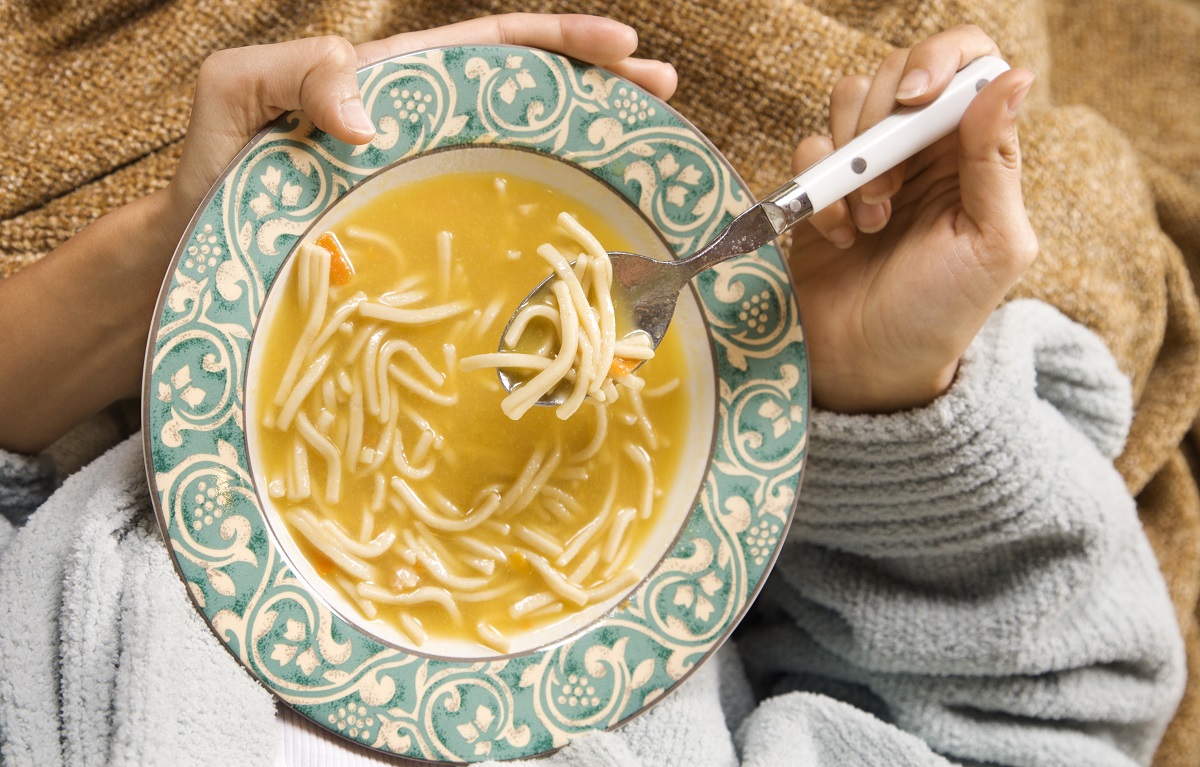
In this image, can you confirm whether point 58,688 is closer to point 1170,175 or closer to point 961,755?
point 961,755

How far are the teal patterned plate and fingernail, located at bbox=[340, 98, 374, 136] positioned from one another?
0.08 meters

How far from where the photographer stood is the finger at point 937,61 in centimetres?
191

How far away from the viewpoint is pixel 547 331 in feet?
6.70

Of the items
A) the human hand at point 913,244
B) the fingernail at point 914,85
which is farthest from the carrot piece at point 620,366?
the fingernail at point 914,85

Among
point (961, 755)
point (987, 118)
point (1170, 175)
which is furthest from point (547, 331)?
point (1170, 175)

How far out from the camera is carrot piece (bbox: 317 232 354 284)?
1890mm

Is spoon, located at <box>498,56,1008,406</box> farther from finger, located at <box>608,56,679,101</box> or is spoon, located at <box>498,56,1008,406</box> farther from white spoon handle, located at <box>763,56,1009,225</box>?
finger, located at <box>608,56,679,101</box>

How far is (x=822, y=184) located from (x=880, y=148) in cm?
16

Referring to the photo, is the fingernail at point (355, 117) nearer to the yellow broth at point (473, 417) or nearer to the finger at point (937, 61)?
the yellow broth at point (473, 417)

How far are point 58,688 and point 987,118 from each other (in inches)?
93.6

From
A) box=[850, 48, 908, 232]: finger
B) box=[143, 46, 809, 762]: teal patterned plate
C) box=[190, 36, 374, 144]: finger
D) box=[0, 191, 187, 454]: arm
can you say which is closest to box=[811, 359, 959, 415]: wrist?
box=[143, 46, 809, 762]: teal patterned plate

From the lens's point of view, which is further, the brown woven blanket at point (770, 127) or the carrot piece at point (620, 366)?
the brown woven blanket at point (770, 127)

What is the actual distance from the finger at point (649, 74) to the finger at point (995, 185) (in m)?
0.67

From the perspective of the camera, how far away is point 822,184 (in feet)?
6.22
